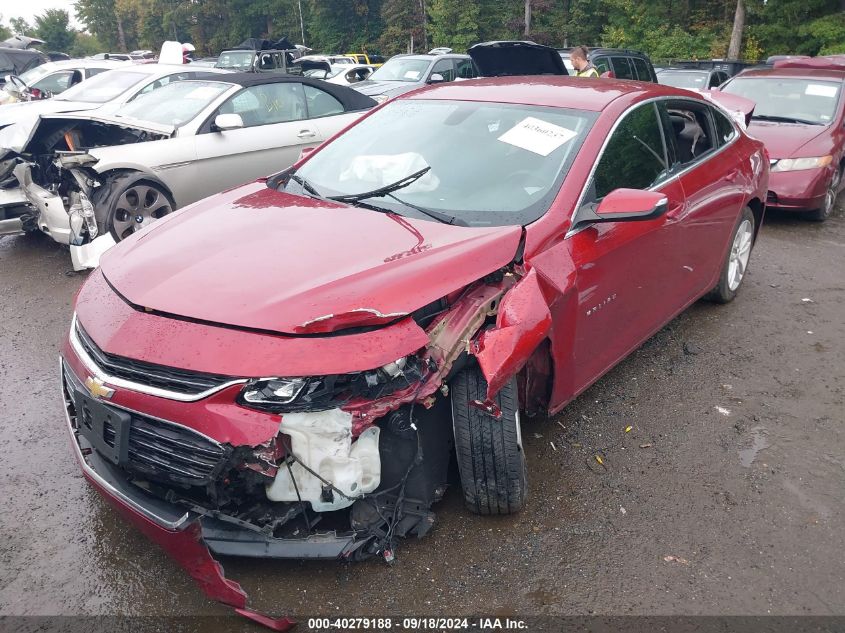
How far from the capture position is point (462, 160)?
10.8ft

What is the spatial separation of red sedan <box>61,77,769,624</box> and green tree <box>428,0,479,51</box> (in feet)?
112

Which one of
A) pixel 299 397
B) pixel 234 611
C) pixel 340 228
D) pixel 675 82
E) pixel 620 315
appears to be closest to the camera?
pixel 299 397

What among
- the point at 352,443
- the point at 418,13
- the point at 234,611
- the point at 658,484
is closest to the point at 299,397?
the point at 352,443

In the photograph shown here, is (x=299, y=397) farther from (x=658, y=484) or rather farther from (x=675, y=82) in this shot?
(x=675, y=82)

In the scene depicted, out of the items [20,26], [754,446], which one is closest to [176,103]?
[754,446]

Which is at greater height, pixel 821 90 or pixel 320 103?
pixel 320 103

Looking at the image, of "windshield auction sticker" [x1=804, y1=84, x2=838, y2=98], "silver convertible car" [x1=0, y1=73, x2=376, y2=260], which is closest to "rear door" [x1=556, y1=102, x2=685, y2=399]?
"silver convertible car" [x1=0, y1=73, x2=376, y2=260]

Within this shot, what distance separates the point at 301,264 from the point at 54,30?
72227 mm

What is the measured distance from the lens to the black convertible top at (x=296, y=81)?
6.83 metres

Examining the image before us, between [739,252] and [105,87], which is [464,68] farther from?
[739,252]


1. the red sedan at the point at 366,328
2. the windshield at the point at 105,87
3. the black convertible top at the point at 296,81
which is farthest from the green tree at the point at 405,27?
the red sedan at the point at 366,328

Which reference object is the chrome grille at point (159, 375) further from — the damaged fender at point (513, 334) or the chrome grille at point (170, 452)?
the damaged fender at point (513, 334)

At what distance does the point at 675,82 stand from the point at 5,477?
11977 mm

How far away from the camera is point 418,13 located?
1654 inches
